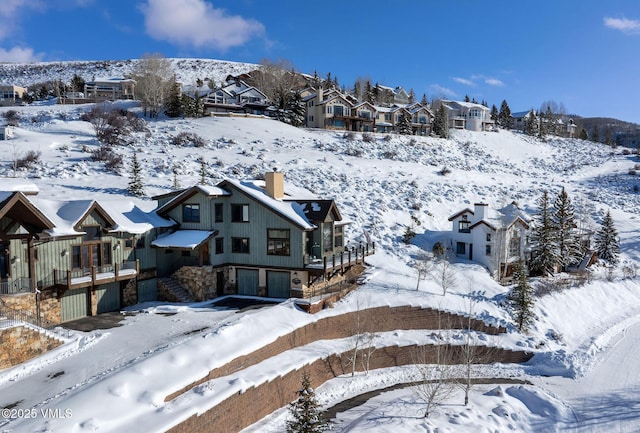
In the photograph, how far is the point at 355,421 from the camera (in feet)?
54.1

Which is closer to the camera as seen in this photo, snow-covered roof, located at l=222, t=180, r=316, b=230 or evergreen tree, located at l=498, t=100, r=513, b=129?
snow-covered roof, located at l=222, t=180, r=316, b=230

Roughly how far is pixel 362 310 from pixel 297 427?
12.5 meters

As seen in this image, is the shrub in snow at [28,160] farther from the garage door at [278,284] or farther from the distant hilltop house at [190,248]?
the garage door at [278,284]

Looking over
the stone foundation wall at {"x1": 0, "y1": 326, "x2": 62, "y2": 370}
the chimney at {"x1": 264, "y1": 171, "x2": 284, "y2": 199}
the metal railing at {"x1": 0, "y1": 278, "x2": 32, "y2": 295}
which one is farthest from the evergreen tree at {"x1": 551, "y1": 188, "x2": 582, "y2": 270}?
the metal railing at {"x1": 0, "y1": 278, "x2": 32, "y2": 295}

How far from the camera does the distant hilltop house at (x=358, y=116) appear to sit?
77.7 m

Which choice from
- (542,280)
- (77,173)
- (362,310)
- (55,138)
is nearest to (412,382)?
(362,310)

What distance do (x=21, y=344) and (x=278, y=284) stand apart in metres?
12.8

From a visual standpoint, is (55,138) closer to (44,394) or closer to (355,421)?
(44,394)

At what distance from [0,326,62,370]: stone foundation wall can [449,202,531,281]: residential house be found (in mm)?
30864

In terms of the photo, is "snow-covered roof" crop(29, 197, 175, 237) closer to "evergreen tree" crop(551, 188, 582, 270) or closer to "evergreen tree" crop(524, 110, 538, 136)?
"evergreen tree" crop(551, 188, 582, 270)

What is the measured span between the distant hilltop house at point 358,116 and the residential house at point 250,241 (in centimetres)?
5356

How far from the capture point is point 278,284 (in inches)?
1006

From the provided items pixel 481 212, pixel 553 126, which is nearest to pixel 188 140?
pixel 481 212

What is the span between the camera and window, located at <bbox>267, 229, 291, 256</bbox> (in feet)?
82.0
